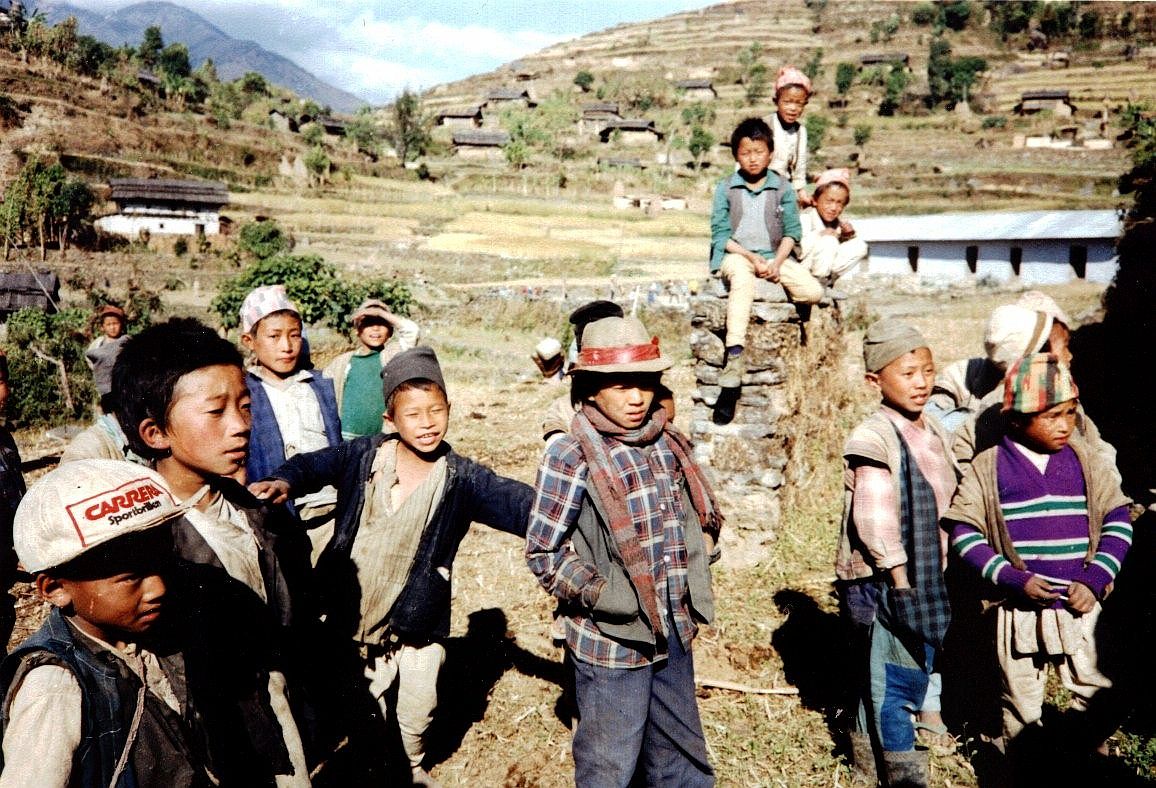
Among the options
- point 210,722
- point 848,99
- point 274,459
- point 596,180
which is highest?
point 848,99

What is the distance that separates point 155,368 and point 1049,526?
11.5 ft

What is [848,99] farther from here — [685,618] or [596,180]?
[685,618]

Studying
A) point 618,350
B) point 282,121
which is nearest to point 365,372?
point 618,350

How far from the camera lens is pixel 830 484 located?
24.9ft

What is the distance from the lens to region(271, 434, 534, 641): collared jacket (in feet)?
10.0

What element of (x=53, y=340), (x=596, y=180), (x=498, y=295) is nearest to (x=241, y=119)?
(x=596, y=180)

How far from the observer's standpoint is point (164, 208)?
40.1m

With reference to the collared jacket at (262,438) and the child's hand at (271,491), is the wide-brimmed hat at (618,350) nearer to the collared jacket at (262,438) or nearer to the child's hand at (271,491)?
the child's hand at (271,491)

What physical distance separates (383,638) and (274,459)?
1.13 meters

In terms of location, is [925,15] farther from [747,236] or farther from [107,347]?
[107,347]

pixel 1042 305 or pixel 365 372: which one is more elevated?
pixel 1042 305

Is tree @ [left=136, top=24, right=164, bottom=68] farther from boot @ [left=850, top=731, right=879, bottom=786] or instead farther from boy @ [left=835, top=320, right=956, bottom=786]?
boot @ [left=850, top=731, right=879, bottom=786]

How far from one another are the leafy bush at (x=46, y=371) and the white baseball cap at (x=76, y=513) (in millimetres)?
15688

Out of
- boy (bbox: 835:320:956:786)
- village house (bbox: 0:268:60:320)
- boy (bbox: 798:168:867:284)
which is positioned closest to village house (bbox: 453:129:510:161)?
village house (bbox: 0:268:60:320)
